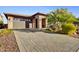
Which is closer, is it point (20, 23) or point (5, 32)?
point (5, 32)

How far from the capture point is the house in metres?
3.39

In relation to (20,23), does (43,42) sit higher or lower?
lower

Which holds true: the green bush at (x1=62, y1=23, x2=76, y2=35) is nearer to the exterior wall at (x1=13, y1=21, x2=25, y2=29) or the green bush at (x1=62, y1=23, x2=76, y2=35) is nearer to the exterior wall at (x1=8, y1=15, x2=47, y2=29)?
the exterior wall at (x1=8, y1=15, x2=47, y2=29)

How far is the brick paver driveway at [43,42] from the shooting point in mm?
3240

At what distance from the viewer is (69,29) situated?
3.36m

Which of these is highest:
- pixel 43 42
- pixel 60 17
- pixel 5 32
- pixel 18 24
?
pixel 60 17

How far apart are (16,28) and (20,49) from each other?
40 cm

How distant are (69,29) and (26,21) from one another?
74 cm

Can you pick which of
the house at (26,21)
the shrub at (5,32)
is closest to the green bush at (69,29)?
the house at (26,21)

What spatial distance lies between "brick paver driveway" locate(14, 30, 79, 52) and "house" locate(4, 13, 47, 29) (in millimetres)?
110

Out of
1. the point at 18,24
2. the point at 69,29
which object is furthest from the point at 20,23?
the point at 69,29

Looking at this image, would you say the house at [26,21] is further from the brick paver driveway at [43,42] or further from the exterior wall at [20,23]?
the brick paver driveway at [43,42]

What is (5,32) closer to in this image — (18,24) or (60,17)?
(18,24)
